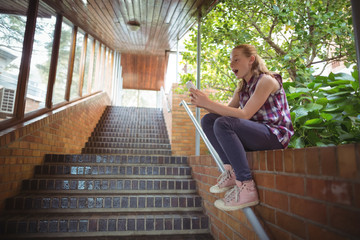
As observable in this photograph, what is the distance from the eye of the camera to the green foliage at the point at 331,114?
129 centimetres

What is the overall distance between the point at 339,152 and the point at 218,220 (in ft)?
4.35

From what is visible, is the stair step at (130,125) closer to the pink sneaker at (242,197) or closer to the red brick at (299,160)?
the pink sneaker at (242,197)

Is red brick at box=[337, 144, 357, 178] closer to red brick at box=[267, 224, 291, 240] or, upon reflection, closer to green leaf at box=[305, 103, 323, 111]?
red brick at box=[267, 224, 291, 240]

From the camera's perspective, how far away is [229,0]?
258 centimetres

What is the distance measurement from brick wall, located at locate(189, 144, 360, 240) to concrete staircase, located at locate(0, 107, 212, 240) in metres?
0.91

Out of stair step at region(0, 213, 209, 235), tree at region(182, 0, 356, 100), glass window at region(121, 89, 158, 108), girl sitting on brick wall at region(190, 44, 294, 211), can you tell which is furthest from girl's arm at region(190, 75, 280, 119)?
glass window at region(121, 89, 158, 108)

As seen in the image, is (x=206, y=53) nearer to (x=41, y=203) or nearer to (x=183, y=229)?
(x=183, y=229)

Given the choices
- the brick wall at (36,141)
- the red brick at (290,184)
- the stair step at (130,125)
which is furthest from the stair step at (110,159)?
the stair step at (130,125)

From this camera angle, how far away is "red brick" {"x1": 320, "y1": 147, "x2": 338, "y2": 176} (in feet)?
2.41

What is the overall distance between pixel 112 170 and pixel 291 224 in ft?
7.16

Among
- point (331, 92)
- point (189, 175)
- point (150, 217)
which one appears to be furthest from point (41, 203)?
point (331, 92)

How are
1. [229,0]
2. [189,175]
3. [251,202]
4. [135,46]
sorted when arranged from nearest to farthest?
[251,202], [229,0], [189,175], [135,46]

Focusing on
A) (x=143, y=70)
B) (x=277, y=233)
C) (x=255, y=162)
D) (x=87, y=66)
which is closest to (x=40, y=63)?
(x=87, y=66)

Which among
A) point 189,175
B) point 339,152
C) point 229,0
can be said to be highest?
point 229,0
